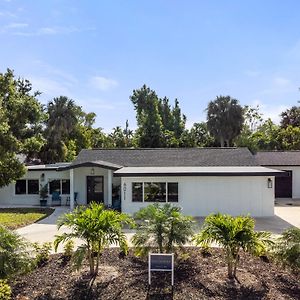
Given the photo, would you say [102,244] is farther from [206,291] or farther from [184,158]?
[184,158]

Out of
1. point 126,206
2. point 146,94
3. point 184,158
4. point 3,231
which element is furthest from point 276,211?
point 146,94

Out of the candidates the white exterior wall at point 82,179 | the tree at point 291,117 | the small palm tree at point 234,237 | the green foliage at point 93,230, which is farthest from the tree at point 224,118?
the green foliage at point 93,230

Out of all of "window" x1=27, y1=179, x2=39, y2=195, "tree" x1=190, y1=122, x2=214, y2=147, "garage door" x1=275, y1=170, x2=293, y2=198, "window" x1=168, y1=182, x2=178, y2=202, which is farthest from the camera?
"tree" x1=190, y1=122, x2=214, y2=147

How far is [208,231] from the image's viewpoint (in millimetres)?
→ 9141

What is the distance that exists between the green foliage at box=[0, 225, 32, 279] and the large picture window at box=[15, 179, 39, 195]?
648 inches

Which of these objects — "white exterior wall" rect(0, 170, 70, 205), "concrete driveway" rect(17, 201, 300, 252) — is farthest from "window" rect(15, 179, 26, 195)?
"concrete driveway" rect(17, 201, 300, 252)

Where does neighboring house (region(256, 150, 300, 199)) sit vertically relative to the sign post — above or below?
above

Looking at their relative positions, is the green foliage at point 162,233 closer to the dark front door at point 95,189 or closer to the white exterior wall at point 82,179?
→ the white exterior wall at point 82,179

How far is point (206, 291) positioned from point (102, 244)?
8.85 ft

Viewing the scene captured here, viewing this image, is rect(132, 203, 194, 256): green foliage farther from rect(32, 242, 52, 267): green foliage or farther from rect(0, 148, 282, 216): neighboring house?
rect(0, 148, 282, 216): neighboring house

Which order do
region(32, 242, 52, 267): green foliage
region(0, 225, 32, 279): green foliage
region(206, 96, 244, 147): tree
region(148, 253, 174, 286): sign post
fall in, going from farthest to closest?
region(206, 96, 244, 147): tree < region(32, 242, 52, 267): green foliage < region(148, 253, 174, 286): sign post < region(0, 225, 32, 279): green foliage

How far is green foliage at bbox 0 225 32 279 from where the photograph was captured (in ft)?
26.1

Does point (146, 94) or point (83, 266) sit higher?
point (146, 94)

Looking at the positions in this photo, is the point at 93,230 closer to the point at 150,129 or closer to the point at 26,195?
the point at 26,195
